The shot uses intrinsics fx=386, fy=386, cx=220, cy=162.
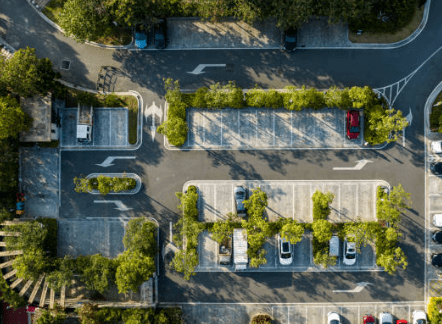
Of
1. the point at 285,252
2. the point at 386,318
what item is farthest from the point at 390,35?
the point at 386,318

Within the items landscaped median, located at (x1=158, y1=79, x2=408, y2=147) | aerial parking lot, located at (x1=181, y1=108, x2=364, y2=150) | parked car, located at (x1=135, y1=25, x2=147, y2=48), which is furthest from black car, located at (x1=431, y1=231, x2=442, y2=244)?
parked car, located at (x1=135, y1=25, x2=147, y2=48)

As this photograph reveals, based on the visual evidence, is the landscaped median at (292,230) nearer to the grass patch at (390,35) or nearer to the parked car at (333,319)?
the parked car at (333,319)

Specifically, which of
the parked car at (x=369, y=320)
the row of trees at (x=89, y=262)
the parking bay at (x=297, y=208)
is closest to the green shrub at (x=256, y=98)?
the parking bay at (x=297, y=208)

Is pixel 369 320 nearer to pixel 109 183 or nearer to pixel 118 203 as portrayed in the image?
pixel 118 203

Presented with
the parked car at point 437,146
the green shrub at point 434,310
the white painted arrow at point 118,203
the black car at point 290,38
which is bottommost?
the green shrub at point 434,310

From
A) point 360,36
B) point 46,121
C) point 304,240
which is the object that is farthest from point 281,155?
point 46,121

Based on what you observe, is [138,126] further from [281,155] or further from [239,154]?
[281,155]

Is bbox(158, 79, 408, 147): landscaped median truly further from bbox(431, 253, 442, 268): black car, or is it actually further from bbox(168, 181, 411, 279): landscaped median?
bbox(431, 253, 442, 268): black car
